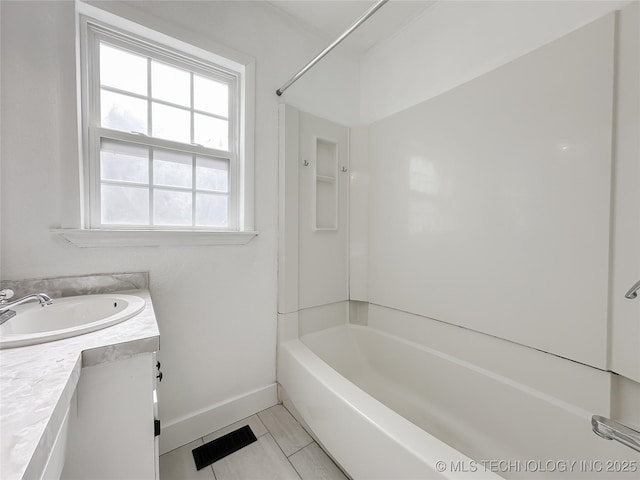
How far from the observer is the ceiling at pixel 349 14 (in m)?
1.65

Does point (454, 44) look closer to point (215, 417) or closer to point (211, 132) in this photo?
point (211, 132)

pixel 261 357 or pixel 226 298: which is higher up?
pixel 226 298

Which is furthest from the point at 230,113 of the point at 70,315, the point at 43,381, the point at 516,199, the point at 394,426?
the point at 394,426

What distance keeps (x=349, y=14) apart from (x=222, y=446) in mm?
2787

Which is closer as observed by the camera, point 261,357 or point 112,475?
point 112,475

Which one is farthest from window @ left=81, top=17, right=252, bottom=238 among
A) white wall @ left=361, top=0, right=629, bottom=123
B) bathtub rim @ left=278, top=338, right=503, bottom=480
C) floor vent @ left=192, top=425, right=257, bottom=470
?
floor vent @ left=192, top=425, right=257, bottom=470

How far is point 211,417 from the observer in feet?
4.84

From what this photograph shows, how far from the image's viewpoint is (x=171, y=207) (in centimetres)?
143

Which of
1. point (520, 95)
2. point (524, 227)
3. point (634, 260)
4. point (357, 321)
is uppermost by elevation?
point (520, 95)

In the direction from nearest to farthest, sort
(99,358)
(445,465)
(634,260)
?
(99,358) < (445,465) < (634,260)

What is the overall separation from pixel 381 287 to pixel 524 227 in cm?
96

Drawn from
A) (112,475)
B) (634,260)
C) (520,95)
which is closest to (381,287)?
(634,260)

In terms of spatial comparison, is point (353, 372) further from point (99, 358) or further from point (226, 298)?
point (99, 358)

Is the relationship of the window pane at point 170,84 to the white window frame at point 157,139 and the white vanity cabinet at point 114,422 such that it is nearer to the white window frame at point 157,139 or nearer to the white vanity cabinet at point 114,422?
the white window frame at point 157,139
